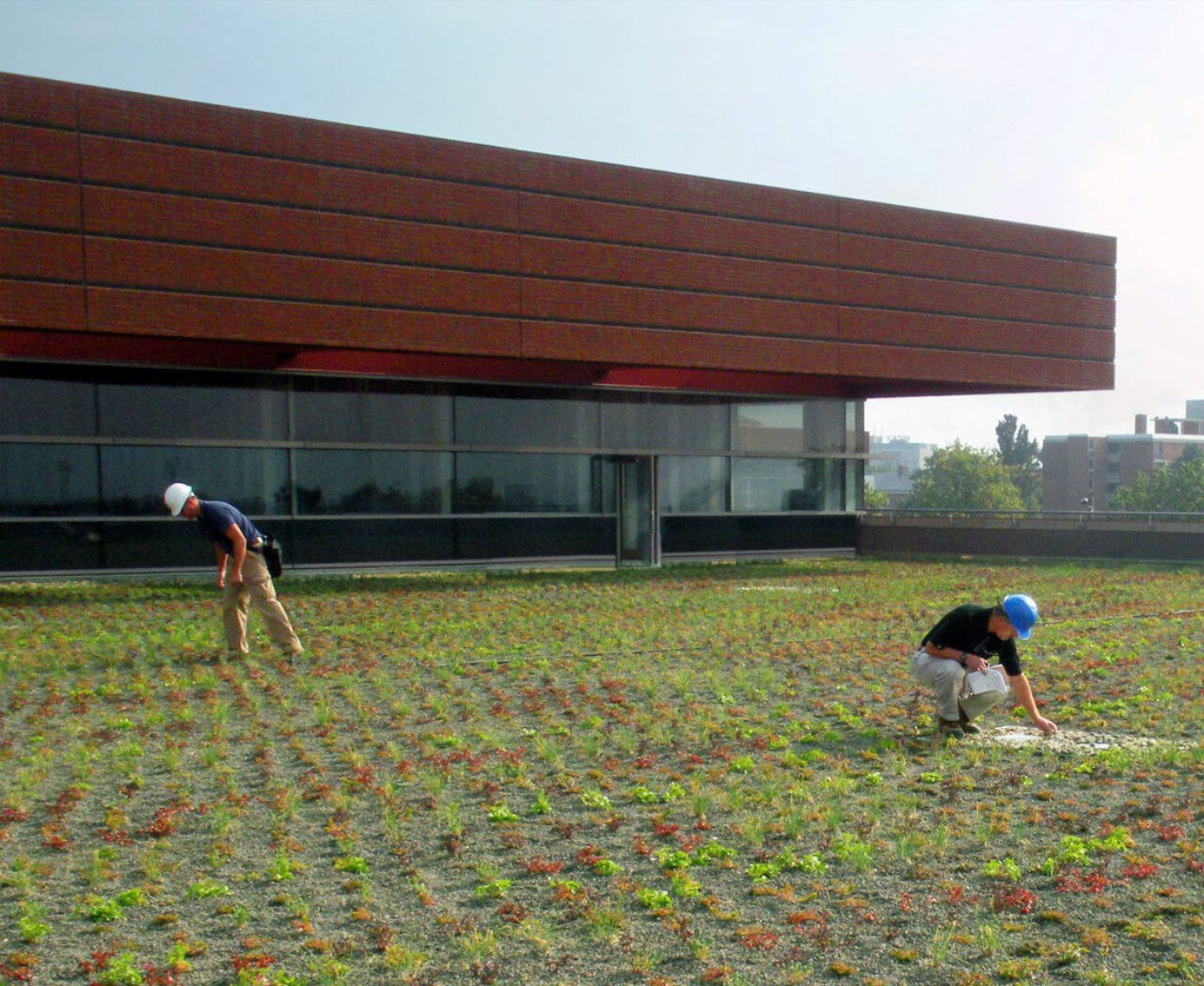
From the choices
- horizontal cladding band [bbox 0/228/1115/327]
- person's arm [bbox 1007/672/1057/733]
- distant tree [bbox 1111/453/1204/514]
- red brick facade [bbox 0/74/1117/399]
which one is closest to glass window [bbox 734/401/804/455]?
red brick facade [bbox 0/74/1117/399]

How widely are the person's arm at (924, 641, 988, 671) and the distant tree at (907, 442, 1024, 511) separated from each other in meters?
137

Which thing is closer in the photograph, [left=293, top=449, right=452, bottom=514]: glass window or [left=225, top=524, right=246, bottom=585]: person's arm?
[left=225, top=524, right=246, bottom=585]: person's arm

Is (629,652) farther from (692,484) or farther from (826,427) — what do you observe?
(826,427)

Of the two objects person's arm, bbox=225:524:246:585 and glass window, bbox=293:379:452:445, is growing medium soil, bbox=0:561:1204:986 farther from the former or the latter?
glass window, bbox=293:379:452:445

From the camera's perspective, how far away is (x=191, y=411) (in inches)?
974

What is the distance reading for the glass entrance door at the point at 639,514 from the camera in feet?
98.2

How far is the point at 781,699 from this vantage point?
12133mm

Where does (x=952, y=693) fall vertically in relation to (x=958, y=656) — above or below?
below

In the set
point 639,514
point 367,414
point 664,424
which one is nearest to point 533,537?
point 639,514

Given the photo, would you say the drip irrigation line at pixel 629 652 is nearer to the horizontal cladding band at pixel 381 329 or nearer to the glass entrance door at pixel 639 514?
the horizontal cladding band at pixel 381 329

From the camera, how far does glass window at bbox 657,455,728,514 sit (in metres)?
30.5

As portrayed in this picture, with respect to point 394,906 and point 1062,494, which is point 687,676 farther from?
point 1062,494

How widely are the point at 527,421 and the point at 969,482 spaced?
414 ft

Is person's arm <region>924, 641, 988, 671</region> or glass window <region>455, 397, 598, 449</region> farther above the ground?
glass window <region>455, 397, 598, 449</region>
